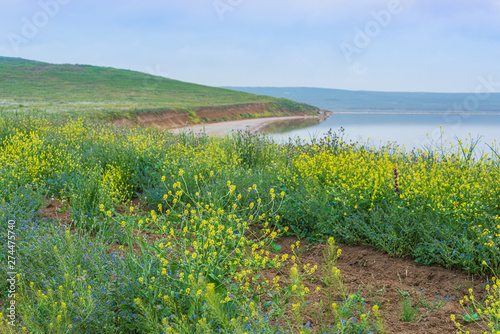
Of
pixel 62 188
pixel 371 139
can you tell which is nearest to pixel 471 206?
pixel 371 139

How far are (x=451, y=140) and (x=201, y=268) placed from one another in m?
5.06

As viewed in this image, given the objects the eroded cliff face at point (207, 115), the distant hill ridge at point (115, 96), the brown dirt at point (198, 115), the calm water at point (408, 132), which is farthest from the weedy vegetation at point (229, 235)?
the distant hill ridge at point (115, 96)

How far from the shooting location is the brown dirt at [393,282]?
3545mm

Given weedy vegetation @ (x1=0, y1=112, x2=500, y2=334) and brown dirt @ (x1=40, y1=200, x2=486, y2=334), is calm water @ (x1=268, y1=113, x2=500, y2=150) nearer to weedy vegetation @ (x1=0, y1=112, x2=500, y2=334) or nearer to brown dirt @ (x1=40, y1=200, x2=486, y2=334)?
weedy vegetation @ (x1=0, y1=112, x2=500, y2=334)

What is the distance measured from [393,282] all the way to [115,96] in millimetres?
48353

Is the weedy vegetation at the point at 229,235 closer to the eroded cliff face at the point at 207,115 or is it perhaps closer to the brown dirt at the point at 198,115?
the eroded cliff face at the point at 207,115

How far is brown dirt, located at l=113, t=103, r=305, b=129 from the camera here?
30.1 metres

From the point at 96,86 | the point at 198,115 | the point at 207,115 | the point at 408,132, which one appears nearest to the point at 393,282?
the point at 408,132

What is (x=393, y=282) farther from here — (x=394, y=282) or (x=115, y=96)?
(x=115, y=96)

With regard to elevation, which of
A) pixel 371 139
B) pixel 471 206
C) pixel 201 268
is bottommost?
pixel 201 268

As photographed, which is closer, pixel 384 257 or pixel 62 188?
pixel 384 257

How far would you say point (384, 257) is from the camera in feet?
15.9

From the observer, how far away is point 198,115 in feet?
127

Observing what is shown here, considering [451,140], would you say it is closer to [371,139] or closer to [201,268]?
[371,139]
